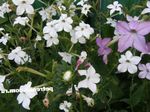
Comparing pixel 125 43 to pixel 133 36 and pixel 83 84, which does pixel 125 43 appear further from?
pixel 83 84

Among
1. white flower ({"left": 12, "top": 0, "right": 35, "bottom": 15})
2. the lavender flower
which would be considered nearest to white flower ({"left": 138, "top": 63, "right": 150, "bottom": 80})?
the lavender flower

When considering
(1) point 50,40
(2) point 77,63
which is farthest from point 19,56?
(2) point 77,63

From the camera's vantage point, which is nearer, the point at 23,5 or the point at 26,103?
the point at 26,103

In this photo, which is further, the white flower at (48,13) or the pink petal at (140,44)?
the white flower at (48,13)

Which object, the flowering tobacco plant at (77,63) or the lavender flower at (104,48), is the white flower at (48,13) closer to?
the flowering tobacco plant at (77,63)

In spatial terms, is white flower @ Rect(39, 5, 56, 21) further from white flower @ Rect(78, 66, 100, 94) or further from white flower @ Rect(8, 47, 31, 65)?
white flower @ Rect(78, 66, 100, 94)

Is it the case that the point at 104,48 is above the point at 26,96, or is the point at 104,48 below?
above

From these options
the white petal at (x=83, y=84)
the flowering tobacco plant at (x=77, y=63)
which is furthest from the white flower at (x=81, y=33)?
the white petal at (x=83, y=84)
